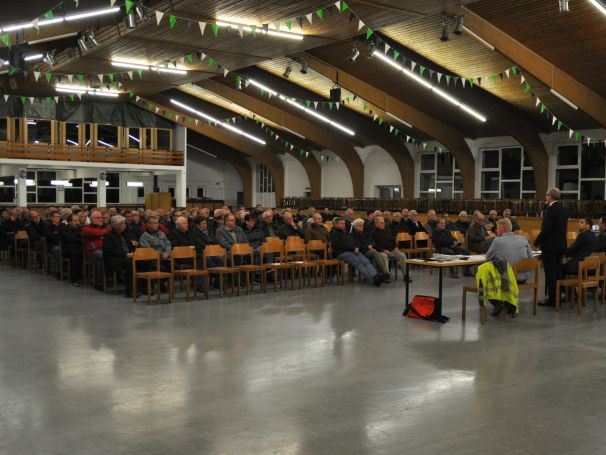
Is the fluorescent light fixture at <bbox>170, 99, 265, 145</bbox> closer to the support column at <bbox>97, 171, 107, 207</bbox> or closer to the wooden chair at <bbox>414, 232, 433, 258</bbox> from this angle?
the support column at <bbox>97, 171, 107, 207</bbox>

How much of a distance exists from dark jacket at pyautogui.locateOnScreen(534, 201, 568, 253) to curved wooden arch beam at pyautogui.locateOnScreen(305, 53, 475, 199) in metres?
10.3

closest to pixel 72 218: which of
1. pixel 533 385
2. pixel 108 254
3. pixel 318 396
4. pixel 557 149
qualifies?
pixel 108 254

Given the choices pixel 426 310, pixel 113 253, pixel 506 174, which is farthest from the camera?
pixel 506 174

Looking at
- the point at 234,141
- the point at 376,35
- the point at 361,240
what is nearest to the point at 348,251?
the point at 361,240

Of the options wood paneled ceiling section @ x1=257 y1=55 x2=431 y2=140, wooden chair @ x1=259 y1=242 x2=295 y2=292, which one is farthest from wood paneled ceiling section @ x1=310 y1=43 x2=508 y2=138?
wooden chair @ x1=259 y1=242 x2=295 y2=292

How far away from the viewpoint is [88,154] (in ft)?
82.5

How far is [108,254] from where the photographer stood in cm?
927

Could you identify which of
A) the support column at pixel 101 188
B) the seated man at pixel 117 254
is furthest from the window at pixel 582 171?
the support column at pixel 101 188

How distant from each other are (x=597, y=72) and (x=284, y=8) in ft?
24.9

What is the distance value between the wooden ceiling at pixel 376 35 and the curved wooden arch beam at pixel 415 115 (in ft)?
0.69

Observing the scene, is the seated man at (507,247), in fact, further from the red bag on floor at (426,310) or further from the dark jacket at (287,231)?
the dark jacket at (287,231)

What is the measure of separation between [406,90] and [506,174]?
5.76m

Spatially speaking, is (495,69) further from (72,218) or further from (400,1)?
(72,218)

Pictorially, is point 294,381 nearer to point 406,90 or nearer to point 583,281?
point 583,281
